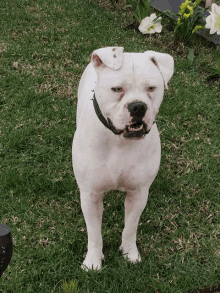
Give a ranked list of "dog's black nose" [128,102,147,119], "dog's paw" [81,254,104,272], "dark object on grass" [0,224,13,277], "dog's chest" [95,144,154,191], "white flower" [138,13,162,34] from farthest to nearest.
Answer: "white flower" [138,13,162,34]
"dog's paw" [81,254,104,272]
"dog's chest" [95,144,154,191]
"dog's black nose" [128,102,147,119]
"dark object on grass" [0,224,13,277]

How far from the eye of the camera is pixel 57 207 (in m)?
3.11

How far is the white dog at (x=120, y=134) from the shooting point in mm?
1688

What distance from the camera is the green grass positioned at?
8.64ft

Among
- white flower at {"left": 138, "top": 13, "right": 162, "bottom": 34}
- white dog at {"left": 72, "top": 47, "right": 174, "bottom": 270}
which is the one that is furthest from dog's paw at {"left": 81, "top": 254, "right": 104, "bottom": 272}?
white flower at {"left": 138, "top": 13, "right": 162, "bottom": 34}

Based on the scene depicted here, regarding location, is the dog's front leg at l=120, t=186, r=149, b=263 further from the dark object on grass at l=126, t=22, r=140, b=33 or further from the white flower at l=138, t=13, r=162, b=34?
the dark object on grass at l=126, t=22, r=140, b=33

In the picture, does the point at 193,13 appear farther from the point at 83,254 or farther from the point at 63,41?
the point at 83,254

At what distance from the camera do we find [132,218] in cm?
247

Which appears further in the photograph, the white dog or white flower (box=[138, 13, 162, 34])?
white flower (box=[138, 13, 162, 34])

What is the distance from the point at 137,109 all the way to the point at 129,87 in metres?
0.12

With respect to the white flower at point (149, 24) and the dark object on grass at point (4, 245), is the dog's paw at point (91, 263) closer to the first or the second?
the dark object on grass at point (4, 245)

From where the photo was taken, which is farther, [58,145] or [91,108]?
[58,145]

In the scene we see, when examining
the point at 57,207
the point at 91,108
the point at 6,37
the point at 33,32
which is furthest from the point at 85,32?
the point at 91,108

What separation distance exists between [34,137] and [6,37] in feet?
8.22

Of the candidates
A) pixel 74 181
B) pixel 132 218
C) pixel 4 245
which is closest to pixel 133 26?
pixel 74 181
